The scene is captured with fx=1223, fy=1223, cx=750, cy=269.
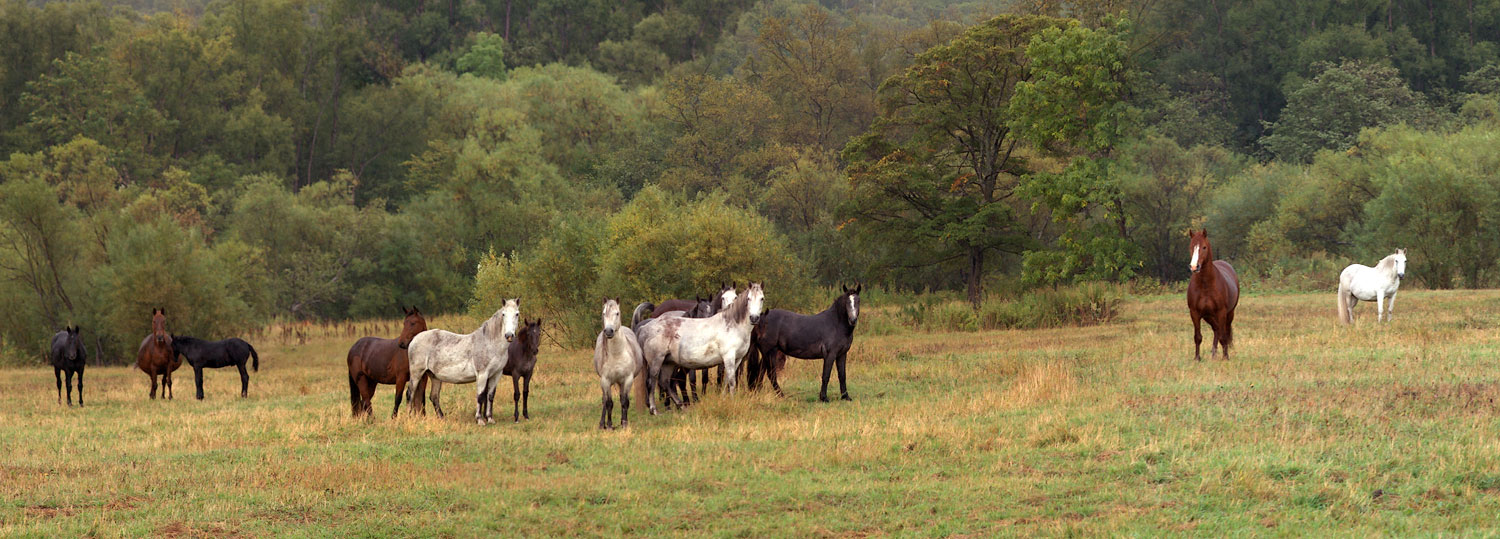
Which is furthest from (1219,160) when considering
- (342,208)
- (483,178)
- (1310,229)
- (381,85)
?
(381,85)

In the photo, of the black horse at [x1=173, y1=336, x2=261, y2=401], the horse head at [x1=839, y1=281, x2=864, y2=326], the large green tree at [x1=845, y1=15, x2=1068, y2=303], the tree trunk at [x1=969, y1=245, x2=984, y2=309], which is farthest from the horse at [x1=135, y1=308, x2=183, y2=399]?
the tree trunk at [x1=969, y1=245, x2=984, y2=309]

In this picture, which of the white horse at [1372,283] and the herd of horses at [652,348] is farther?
the white horse at [1372,283]

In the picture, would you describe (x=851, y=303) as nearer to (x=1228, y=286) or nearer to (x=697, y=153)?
(x=1228, y=286)

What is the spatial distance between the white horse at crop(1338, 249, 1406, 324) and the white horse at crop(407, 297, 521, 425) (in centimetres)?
1724

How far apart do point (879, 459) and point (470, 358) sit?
6.79 metres

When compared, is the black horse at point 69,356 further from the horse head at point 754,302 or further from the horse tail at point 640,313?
the horse head at point 754,302

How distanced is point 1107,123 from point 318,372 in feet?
79.1

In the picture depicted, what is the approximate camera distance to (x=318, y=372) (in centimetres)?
3222

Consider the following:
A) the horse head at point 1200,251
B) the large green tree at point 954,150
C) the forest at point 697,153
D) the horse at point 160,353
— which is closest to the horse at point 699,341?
the horse head at point 1200,251

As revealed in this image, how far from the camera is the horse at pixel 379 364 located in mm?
17688

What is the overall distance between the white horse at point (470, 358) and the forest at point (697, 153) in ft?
50.0

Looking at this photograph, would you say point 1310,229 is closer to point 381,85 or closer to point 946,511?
point 946,511

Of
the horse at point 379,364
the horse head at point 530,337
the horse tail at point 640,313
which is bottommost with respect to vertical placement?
the horse at point 379,364

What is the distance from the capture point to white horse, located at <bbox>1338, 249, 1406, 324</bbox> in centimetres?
2494
